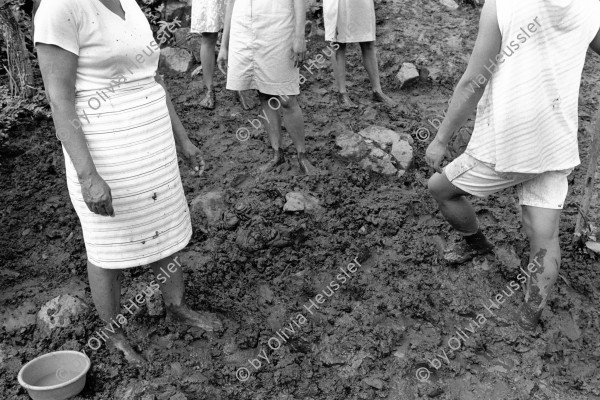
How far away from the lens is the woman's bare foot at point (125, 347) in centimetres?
272

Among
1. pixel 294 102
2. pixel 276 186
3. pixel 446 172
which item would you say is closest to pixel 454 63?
pixel 294 102

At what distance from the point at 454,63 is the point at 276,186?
7.55ft

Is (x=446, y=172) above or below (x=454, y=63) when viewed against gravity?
above

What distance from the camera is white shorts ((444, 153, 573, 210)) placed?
266 centimetres

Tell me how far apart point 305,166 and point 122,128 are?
186cm

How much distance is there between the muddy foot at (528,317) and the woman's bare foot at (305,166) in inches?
65.8

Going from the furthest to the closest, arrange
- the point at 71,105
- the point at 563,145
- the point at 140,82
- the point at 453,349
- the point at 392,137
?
the point at 392,137 → the point at 453,349 → the point at 563,145 → the point at 140,82 → the point at 71,105

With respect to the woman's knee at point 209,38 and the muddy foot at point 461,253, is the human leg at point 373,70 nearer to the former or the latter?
the woman's knee at point 209,38

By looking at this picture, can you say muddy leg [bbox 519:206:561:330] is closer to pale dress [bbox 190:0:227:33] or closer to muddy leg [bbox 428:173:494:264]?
muddy leg [bbox 428:173:494:264]

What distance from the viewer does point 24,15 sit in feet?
16.6

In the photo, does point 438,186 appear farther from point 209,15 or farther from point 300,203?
point 209,15

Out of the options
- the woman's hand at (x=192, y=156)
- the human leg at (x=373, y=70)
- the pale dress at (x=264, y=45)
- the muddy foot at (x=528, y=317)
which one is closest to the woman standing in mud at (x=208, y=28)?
the pale dress at (x=264, y=45)

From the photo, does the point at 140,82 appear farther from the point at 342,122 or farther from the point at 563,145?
the point at 342,122

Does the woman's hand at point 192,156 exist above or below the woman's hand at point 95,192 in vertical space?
below
